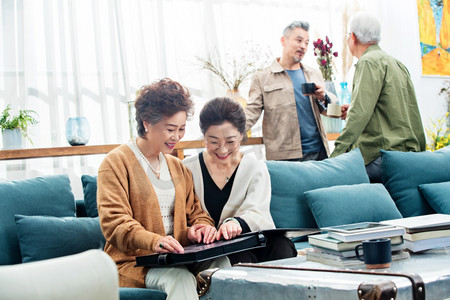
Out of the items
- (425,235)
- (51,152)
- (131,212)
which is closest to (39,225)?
(131,212)

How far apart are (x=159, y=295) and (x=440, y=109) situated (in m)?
4.71

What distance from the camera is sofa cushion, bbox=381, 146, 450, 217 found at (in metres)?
3.02

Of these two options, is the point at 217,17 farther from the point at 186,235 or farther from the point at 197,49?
the point at 186,235

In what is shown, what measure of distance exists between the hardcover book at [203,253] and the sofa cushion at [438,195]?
1.39 meters

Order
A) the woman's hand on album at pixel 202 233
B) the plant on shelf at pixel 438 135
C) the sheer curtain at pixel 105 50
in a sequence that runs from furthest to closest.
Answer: the plant on shelf at pixel 438 135, the sheer curtain at pixel 105 50, the woman's hand on album at pixel 202 233

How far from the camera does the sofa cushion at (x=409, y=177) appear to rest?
3018 millimetres

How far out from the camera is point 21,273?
64 centimetres

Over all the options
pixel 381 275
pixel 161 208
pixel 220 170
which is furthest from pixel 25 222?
pixel 381 275

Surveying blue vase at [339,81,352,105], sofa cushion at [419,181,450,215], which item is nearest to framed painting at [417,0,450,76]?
blue vase at [339,81,352,105]

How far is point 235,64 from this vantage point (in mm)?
4344

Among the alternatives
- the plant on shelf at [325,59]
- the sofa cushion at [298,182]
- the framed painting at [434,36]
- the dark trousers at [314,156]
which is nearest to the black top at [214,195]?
the sofa cushion at [298,182]

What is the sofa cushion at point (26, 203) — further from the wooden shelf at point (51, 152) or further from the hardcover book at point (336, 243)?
the hardcover book at point (336, 243)

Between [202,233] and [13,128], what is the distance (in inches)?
63.5

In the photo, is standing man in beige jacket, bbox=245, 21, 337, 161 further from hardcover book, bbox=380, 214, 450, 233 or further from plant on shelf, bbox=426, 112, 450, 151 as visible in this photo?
plant on shelf, bbox=426, 112, 450, 151
